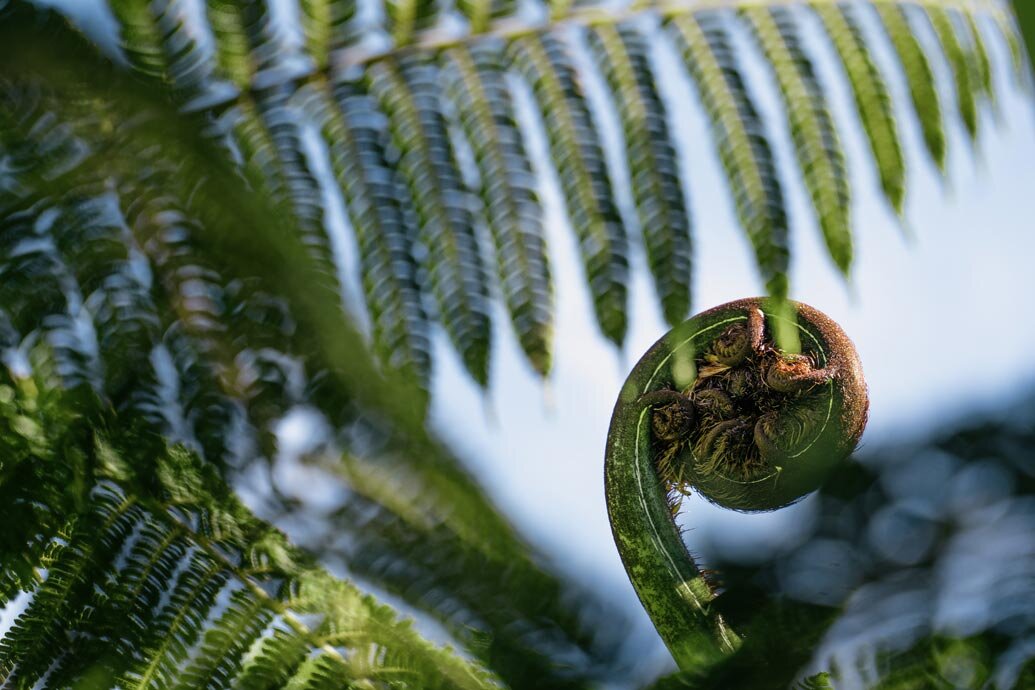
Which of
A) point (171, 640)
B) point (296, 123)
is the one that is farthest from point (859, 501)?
point (171, 640)

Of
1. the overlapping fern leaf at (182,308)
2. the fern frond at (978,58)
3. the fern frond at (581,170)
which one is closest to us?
the overlapping fern leaf at (182,308)

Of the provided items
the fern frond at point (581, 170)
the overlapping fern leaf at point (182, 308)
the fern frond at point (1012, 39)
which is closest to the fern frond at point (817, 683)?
the overlapping fern leaf at point (182, 308)

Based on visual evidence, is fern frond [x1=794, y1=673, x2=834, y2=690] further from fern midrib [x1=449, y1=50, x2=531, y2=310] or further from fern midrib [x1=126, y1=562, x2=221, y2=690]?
fern midrib [x1=126, y1=562, x2=221, y2=690]

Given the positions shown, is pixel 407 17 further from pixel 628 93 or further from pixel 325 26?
pixel 628 93

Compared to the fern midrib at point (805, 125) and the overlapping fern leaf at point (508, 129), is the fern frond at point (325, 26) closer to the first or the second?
the overlapping fern leaf at point (508, 129)

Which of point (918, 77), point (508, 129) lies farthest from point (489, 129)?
point (918, 77)

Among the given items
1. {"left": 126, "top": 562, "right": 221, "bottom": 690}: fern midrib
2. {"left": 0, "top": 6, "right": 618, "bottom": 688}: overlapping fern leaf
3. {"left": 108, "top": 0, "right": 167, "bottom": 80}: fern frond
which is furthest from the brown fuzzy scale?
{"left": 108, "top": 0, "right": 167, "bottom": 80}: fern frond

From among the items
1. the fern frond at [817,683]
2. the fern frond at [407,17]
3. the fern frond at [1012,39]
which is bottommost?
the fern frond at [817,683]
